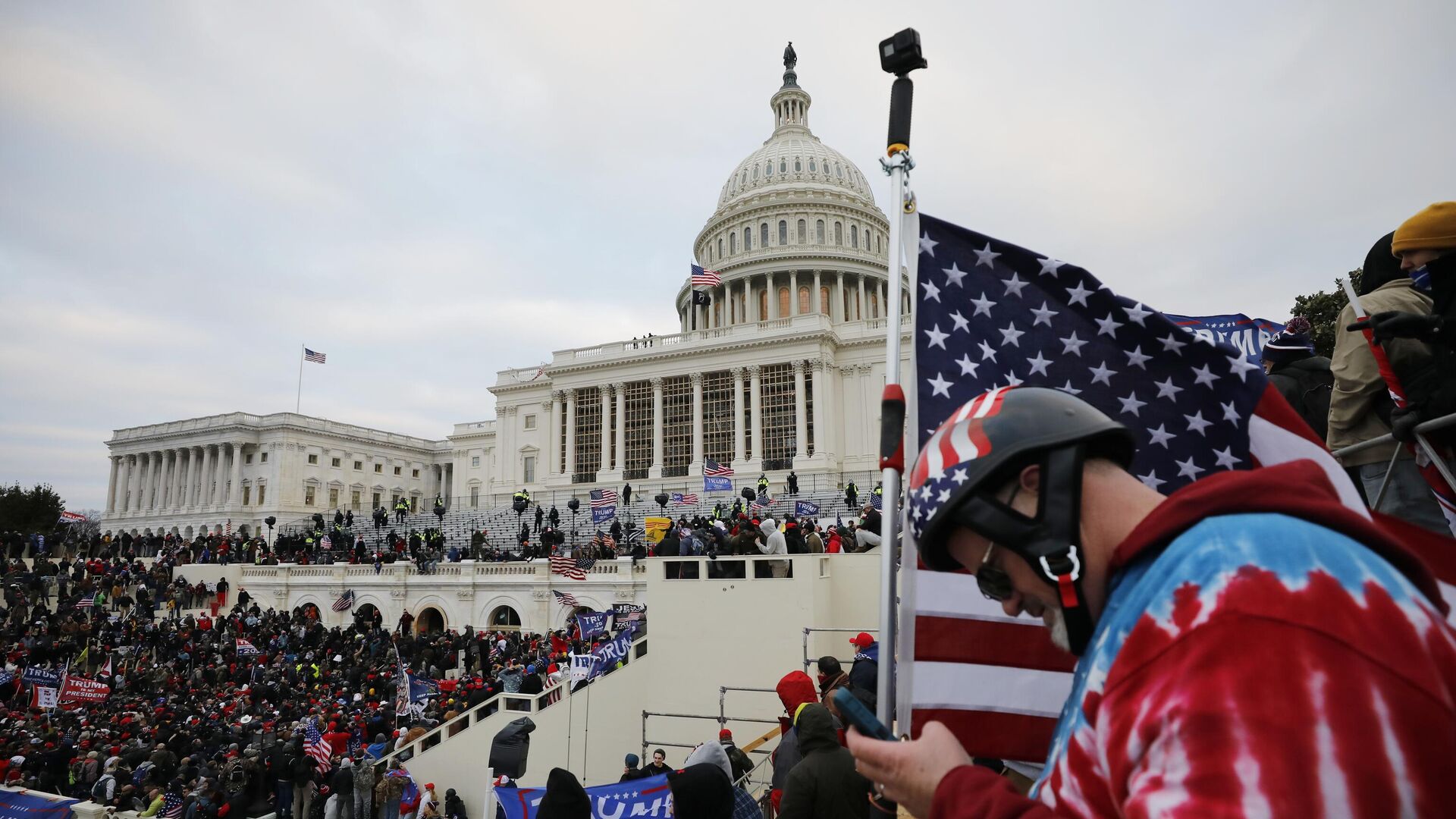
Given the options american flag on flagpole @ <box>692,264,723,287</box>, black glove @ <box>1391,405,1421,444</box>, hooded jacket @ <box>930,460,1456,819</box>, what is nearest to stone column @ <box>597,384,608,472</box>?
american flag on flagpole @ <box>692,264,723,287</box>

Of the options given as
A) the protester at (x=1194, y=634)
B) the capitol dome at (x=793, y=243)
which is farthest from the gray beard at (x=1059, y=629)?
the capitol dome at (x=793, y=243)

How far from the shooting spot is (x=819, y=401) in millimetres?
51531

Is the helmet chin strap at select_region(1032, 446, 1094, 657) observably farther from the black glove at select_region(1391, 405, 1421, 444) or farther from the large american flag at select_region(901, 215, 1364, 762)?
the black glove at select_region(1391, 405, 1421, 444)

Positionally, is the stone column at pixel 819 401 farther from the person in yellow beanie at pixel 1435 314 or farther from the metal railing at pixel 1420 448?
the person in yellow beanie at pixel 1435 314

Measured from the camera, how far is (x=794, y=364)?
52.9 m

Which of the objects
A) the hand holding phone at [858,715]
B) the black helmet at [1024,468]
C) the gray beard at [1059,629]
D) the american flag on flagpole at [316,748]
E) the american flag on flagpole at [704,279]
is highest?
the american flag on flagpole at [704,279]

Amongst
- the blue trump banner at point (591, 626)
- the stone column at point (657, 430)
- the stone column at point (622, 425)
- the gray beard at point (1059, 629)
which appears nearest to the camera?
the gray beard at point (1059, 629)

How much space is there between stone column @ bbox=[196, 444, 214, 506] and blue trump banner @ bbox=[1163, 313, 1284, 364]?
89.5 meters

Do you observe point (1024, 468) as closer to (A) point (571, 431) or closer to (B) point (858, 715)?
(B) point (858, 715)

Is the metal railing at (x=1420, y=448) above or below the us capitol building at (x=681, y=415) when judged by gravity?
below

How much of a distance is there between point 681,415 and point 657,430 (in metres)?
2.03

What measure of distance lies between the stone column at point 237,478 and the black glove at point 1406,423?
296 ft

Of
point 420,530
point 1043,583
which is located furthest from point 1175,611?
point 420,530

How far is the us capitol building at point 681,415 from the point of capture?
52.9 m
